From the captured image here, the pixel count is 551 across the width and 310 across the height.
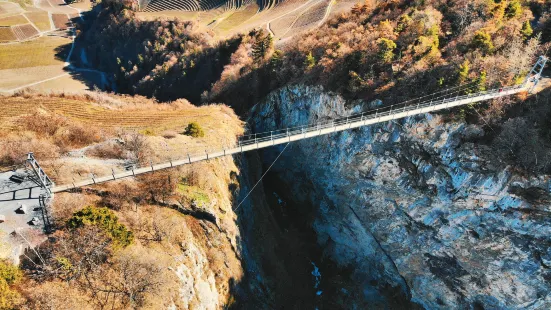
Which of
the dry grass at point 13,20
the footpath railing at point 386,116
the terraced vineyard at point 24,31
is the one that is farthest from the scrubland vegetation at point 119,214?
the dry grass at point 13,20

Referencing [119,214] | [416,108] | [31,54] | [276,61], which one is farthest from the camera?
[31,54]

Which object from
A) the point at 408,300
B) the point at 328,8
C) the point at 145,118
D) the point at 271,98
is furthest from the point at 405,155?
the point at 328,8

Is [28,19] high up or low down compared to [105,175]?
up

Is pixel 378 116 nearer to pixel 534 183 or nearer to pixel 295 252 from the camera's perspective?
pixel 534 183

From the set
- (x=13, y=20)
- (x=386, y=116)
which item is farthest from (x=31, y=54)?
(x=386, y=116)

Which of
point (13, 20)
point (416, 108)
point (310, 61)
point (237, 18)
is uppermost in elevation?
point (13, 20)

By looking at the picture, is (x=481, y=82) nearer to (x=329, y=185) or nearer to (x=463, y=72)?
(x=463, y=72)
